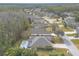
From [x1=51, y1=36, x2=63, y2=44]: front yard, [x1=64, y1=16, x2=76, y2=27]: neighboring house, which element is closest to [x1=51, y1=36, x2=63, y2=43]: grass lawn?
[x1=51, y1=36, x2=63, y2=44]: front yard

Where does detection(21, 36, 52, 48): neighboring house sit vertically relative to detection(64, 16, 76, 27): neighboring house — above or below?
below

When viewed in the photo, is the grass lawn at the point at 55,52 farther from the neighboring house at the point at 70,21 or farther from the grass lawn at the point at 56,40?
the neighboring house at the point at 70,21

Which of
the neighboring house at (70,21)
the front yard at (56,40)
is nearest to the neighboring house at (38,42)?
the front yard at (56,40)

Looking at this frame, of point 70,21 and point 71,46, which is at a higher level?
point 70,21

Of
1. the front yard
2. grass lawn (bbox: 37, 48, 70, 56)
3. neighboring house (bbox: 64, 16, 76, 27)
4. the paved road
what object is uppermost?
neighboring house (bbox: 64, 16, 76, 27)

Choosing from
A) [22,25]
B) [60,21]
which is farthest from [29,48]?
[60,21]

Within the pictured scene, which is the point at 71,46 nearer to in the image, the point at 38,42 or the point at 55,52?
the point at 55,52

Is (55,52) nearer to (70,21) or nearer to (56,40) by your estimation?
(56,40)

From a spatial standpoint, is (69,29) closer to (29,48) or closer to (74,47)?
(74,47)

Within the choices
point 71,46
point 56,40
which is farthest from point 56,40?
point 71,46

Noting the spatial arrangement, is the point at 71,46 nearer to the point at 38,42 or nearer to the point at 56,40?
the point at 56,40

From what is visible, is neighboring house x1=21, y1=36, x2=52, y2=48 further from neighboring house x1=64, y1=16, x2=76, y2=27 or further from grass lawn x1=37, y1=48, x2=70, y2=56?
neighboring house x1=64, y1=16, x2=76, y2=27
